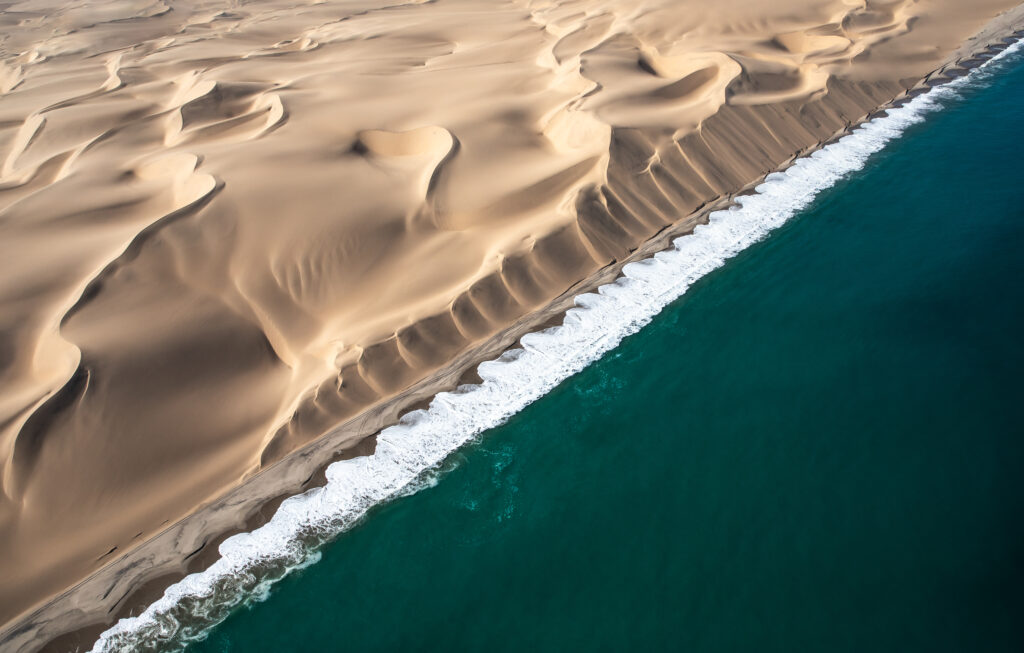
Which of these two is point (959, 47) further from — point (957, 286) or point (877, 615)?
point (877, 615)

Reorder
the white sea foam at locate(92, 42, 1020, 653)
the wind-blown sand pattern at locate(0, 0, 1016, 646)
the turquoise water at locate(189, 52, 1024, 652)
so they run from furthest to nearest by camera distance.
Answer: the wind-blown sand pattern at locate(0, 0, 1016, 646)
the white sea foam at locate(92, 42, 1020, 653)
the turquoise water at locate(189, 52, 1024, 652)

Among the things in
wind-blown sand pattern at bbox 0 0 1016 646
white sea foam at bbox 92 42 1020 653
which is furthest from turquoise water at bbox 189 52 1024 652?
wind-blown sand pattern at bbox 0 0 1016 646

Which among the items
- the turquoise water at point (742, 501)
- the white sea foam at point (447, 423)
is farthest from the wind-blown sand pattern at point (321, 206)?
the turquoise water at point (742, 501)

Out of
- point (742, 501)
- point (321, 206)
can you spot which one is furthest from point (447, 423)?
point (321, 206)

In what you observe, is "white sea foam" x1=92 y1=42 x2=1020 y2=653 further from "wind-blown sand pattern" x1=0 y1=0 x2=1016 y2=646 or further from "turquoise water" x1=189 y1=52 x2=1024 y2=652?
"wind-blown sand pattern" x1=0 y1=0 x2=1016 y2=646

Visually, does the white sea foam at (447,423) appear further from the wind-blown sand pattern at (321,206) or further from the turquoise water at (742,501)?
the wind-blown sand pattern at (321,206)

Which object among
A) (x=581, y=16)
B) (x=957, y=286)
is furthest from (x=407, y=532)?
(x=581, y=16)

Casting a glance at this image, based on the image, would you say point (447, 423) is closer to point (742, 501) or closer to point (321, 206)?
point (742, 501)
